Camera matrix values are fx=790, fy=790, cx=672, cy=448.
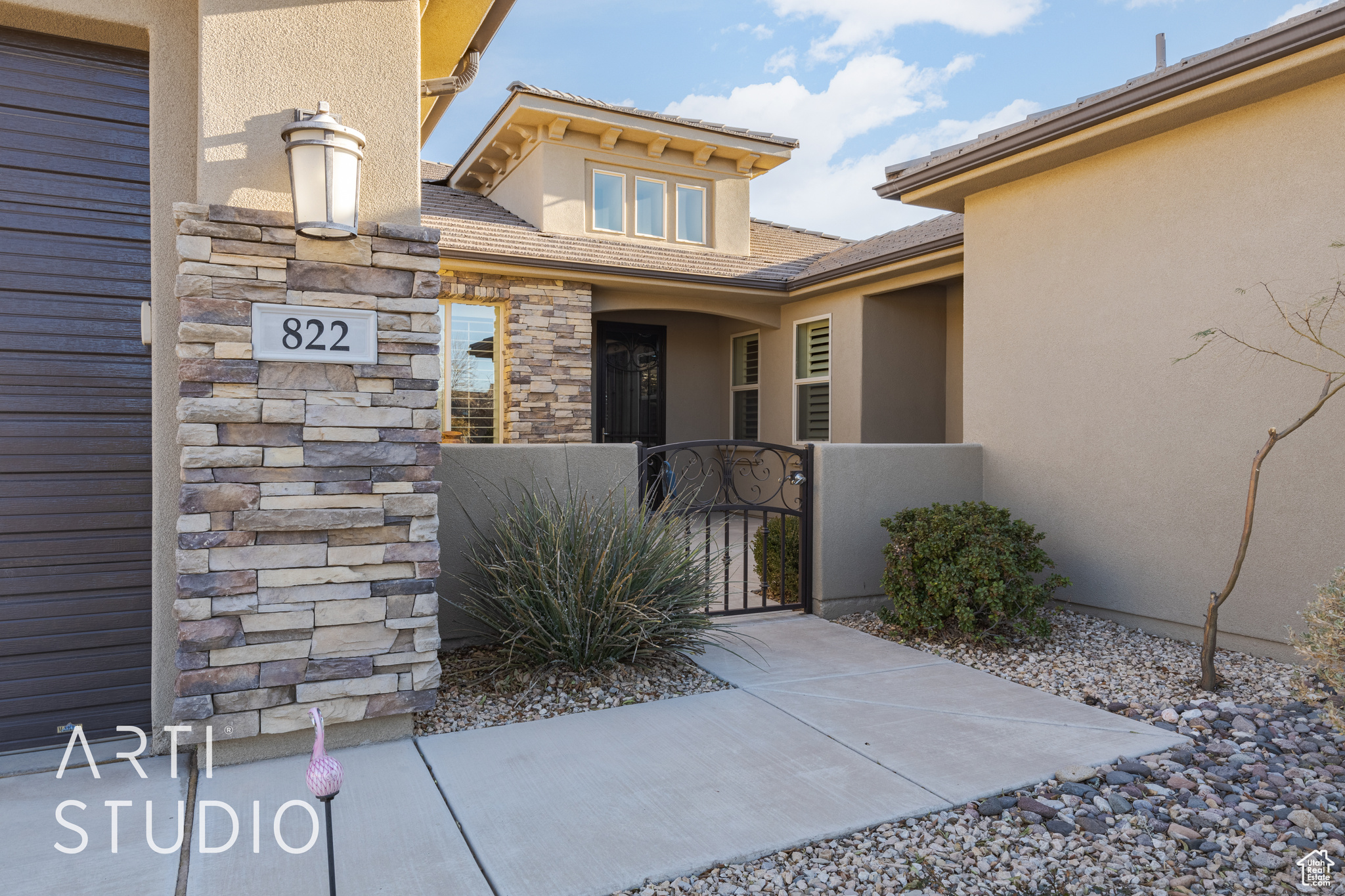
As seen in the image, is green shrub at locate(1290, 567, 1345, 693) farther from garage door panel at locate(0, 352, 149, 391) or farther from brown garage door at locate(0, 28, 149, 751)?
garage door panel at locate(0, 352, 149, 391)

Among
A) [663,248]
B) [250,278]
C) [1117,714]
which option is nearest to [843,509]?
[1117,714]

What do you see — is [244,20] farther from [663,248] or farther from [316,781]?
[663,248]

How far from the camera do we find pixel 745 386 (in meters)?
11.3

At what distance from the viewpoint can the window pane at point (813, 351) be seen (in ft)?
32.3

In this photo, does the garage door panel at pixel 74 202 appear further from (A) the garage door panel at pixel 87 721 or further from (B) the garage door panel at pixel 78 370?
(A) the garage door panel at pixel 87 721

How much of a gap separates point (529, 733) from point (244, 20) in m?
3.15

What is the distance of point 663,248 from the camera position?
33.6ft

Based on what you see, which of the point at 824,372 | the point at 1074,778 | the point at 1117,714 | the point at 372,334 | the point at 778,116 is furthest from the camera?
the point at 778,116

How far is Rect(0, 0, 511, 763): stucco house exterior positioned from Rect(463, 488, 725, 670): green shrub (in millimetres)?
688

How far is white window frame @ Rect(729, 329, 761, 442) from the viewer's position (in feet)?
36.1

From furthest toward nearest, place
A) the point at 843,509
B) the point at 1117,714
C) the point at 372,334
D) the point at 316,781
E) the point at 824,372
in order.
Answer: the point at 824,372
the point at 843,509
the point at 1117,714
the point at 372,334
the point at 316,781

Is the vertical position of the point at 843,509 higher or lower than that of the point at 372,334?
lower

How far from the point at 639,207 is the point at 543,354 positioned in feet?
8.68

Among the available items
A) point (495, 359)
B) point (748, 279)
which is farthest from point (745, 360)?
point (495, 359)
